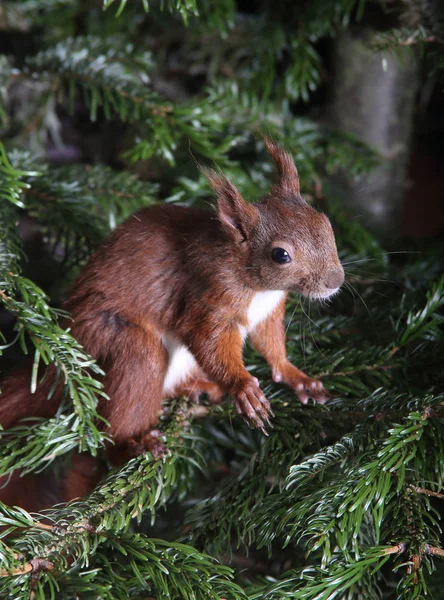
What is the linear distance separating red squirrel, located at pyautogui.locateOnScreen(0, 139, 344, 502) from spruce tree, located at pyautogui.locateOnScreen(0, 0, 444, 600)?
0.04 metres

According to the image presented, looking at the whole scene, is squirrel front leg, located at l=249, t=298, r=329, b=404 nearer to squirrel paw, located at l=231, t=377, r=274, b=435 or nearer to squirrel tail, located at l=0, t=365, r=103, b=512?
squirrel paw, located at l=231, t=377, r=274, b=435

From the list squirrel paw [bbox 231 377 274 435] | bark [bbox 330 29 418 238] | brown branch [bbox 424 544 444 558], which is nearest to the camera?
brown branch [bbox 424 544 444 558]

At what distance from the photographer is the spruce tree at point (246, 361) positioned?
0.67 meters

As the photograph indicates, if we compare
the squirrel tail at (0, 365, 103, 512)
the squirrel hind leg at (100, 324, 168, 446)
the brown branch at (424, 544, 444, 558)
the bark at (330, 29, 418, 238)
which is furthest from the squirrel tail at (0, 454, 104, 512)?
the bark at (330, 29, 418, 238)

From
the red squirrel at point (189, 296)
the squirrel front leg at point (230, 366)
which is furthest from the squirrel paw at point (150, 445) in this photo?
the squirrel front leg at point (230, 366)

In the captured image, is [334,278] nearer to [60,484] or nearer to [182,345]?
[182,345]

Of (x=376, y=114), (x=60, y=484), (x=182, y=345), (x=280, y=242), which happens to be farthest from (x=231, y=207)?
(x=376, y=114)

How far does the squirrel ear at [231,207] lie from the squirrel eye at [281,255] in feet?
0.18

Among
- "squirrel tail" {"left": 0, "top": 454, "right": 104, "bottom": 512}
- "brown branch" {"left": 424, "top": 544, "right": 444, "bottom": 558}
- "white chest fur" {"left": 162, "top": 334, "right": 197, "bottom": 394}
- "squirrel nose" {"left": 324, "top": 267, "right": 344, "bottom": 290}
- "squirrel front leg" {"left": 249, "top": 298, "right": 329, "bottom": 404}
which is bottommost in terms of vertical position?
"squirrel tail" {"left": 0, "top": 454, "right": 104, "bottom": 512}

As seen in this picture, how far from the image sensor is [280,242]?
946mm

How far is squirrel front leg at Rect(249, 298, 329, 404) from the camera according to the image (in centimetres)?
98

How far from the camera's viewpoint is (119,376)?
36.6 inches

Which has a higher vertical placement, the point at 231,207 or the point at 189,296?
the point at 231,207

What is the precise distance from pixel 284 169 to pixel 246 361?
311 mm
